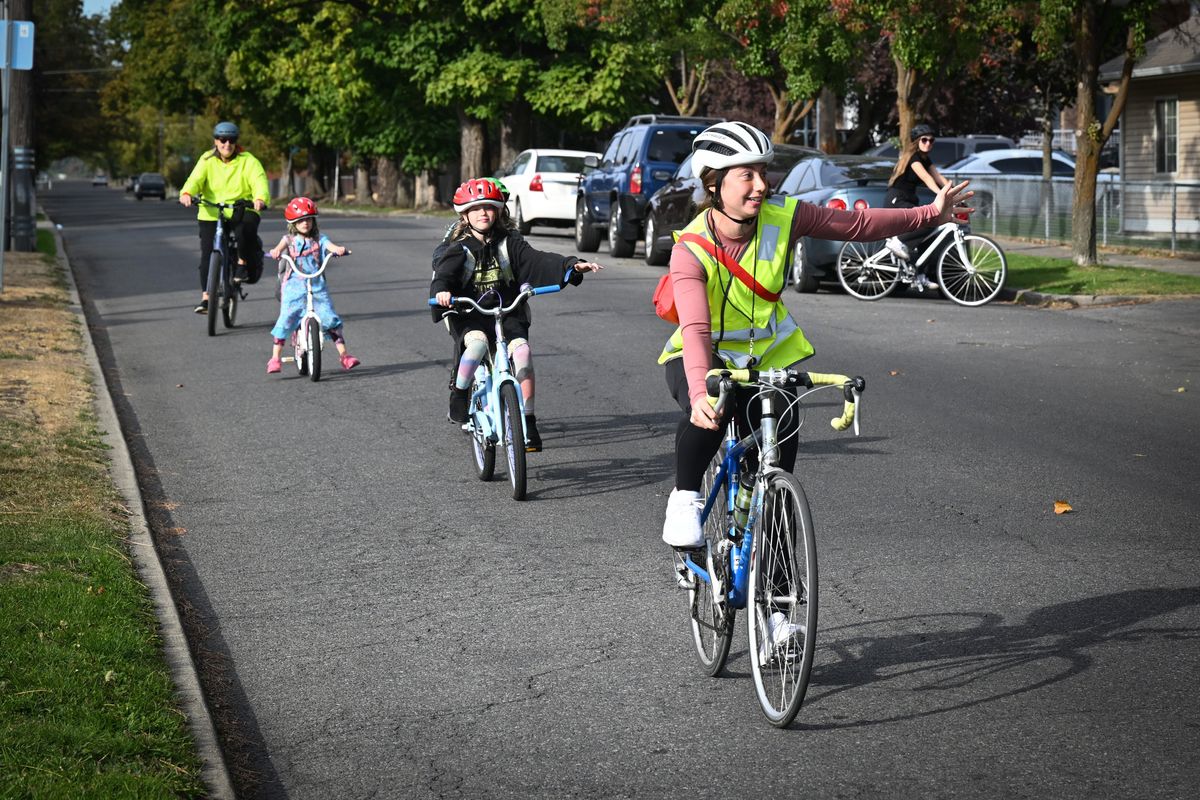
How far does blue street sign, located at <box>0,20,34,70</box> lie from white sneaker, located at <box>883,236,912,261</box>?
995 centimetres

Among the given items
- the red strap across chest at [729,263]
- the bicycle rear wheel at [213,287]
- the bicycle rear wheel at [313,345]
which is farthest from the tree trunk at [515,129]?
the red strap across chest at [729,263]

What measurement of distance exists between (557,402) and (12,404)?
359 cm

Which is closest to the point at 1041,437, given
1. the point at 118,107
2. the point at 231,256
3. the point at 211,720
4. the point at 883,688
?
the point at 883,688

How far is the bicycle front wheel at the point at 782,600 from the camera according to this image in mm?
4770

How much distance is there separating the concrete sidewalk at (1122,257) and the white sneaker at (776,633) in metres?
17.6

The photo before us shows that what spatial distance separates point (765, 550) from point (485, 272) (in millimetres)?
4332

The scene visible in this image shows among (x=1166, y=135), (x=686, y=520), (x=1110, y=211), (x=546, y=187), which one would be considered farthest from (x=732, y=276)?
(x=1166, y=135)

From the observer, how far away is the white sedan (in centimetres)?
3262

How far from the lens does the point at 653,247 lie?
24.0 m

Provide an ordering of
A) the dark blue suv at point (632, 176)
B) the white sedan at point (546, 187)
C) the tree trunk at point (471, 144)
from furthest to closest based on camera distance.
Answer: the tree trunk at point (471, 144) → the white sedan at point (546, 187) → the dark blue suv at point (632, 176)

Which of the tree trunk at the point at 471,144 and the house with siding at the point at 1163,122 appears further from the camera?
the tree trunk at the point at 471,144

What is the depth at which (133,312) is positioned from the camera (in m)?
18.7

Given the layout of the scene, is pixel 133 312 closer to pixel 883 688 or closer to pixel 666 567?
pixel 666 567

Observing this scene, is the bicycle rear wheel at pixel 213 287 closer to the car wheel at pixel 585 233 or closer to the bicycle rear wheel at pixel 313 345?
the bicycle rear wheel at pixel 313 345
